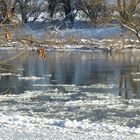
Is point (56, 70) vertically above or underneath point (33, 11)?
underneath

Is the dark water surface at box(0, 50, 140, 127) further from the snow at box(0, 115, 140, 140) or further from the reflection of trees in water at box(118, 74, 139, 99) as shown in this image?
the snow at box(0, 115, 140, 140)

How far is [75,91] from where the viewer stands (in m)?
18.9

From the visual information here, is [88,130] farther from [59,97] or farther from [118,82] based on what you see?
[118,82]

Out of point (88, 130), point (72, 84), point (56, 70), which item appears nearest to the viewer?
point (88, 130)

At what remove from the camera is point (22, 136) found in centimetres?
962

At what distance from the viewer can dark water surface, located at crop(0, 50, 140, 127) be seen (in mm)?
14383

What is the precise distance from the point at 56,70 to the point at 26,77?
2.89 metres

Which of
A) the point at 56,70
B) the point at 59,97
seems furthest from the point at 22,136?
the point at 56,70

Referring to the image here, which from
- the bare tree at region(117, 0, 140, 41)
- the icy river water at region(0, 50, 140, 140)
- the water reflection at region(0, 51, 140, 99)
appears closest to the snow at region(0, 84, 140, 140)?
the icy river water at region(0, 50, 140, 140)

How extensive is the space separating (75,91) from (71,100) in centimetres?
202

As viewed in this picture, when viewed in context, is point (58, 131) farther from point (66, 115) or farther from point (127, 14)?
point (66, 115)

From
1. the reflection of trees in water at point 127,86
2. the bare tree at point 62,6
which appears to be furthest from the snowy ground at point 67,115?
the bare tree at point 62,6

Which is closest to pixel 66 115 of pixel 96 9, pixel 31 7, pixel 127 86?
pixel 127 86

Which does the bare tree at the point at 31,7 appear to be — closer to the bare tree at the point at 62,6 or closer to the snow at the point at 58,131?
the bare tree at the point at 62,6
